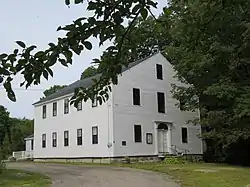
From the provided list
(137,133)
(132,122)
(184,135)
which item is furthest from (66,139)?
(184,135)

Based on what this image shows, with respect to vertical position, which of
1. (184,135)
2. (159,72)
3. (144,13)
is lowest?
(184,135)

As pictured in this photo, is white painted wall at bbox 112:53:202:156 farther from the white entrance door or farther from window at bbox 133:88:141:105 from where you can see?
the white entrance door

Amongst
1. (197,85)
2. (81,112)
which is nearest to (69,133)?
(81,112)

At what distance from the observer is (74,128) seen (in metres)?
32.1

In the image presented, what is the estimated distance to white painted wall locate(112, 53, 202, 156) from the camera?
1128 inches

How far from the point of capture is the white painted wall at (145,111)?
2864 centimetres

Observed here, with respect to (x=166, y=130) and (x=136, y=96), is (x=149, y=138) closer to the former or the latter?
(x=166, y=130)

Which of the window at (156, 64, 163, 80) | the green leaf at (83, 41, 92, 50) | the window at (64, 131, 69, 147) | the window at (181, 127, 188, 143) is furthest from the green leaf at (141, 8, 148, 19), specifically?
the window at (64, 131, 69, 147)

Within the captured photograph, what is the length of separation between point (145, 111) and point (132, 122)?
1.57 m

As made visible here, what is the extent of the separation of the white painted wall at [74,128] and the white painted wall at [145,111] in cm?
80

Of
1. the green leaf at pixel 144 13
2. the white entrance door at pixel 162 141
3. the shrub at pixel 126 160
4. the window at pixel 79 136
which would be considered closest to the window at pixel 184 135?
the white entrance door at pixel 162 141

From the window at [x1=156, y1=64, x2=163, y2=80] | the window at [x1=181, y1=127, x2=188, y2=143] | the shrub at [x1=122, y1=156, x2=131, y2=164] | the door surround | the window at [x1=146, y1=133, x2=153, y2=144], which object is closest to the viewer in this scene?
the shrub at [x1=122, y1=156, x2=131, y2=164]

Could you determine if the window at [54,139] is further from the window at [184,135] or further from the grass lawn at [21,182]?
the grass lawn at [21,182]

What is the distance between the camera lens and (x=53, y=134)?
34688mm
